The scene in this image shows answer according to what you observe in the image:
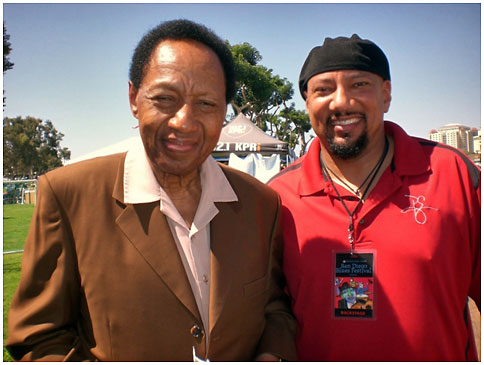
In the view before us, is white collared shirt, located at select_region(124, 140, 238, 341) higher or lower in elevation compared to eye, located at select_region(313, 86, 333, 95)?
lower

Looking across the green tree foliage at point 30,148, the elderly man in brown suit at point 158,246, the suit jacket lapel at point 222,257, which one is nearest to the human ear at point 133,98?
the elderly man in brown suit at point 158,246

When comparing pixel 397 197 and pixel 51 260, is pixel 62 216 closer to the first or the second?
pixel 51 260

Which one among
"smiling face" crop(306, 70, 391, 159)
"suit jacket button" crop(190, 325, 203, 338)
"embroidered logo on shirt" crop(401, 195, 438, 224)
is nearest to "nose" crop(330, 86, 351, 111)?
"smiling face" crop(306, 70, 391, 159)

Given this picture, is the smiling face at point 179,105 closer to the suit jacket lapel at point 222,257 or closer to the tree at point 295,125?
the suit jacket lapel at point 222,257

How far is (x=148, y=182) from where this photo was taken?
1.74 m

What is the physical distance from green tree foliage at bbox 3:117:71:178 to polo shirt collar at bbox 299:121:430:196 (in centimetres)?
4714

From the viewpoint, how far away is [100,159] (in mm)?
1751

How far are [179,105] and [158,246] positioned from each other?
0.63 m

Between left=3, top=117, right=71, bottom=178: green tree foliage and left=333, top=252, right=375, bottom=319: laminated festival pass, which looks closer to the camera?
left=333, top=252, right=375, bottom=319: laminated festival pass

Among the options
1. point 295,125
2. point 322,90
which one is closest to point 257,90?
point 295,125

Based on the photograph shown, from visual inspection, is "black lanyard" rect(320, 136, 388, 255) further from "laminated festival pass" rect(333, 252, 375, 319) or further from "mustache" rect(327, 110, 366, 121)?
"mustache" rect(327, 110, 366, 121)

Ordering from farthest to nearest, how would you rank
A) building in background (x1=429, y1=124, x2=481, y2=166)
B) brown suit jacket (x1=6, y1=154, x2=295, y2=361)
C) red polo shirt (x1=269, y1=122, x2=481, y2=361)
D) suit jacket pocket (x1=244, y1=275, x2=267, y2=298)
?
building in background (x1=429, y1=124, x2=481, y2=166), red polo shirt (x1=269, y1=122, x2=481, y2=361), suit jacket pocket (x1=244, y1=275, x2=267, y2=298), brown suit jacket (x1=6, y1=154, x2=295, y2=361)

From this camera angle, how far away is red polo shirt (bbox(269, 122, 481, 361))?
1999mm

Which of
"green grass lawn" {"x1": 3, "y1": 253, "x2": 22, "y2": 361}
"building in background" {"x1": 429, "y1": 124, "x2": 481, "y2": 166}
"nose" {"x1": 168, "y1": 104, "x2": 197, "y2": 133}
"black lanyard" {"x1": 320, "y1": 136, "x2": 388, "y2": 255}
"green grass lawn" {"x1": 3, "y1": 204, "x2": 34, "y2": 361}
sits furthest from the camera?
"green grass lawn" {"x1": 3, "y1": 253, "x2": 22, "y2": 361}
